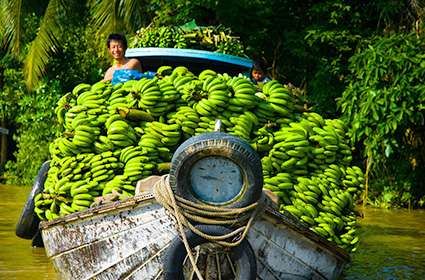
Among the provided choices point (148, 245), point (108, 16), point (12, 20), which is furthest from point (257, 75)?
point (12, 20)

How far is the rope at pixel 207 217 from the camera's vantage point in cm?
536

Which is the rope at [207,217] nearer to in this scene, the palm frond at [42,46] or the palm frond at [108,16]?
the palm frond at [108,16]

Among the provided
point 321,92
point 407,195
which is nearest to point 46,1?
point 321,92

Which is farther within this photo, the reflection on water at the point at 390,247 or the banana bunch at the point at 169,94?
the reflection on water at the point at 390,247

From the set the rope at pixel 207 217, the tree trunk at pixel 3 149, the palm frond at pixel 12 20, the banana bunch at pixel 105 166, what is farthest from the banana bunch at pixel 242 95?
the tree trunk at pixel 3 149

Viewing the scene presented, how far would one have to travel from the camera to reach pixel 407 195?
45.4 ft

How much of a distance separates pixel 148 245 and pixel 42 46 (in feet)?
36.1

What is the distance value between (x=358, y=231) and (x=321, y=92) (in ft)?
12.2

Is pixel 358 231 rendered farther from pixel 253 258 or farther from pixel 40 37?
pixel 40 37

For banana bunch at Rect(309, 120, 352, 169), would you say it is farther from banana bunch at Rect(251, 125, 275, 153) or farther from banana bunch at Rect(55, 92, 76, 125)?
banana bunch at Rect(55, 92, 76, 125)

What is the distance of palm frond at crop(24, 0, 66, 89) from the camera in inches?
635

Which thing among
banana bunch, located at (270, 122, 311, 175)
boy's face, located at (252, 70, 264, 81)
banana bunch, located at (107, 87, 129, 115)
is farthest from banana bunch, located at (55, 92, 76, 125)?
boy's face, located at (252, 70, 264, 81)

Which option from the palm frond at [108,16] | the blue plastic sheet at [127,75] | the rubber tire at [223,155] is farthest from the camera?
the palm frond at [108,16]

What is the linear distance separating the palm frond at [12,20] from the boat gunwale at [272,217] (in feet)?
34.3
